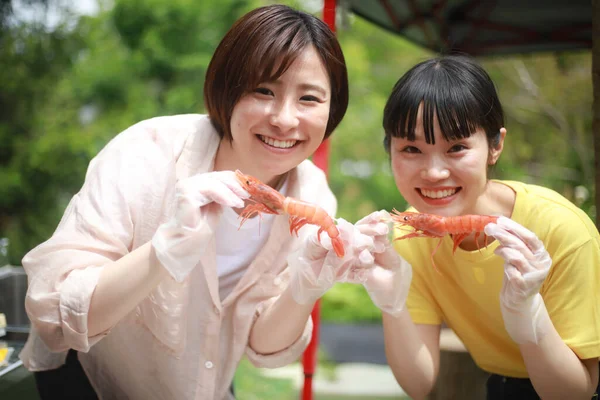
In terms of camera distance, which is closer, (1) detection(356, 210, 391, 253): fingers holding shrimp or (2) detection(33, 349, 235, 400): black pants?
(1) detection(356, 210, 391, 253): fingers holding shrimp

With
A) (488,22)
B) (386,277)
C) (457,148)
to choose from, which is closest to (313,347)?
(386,277)

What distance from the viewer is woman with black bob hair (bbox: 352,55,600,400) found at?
1.85 m

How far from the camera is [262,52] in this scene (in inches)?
75.8

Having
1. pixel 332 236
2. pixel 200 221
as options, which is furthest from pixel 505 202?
pixel 200 221

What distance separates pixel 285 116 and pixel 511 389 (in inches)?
54.0

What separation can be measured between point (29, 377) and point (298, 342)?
3.50 ft

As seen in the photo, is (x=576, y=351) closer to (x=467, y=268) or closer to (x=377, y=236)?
(x=467, y=268)

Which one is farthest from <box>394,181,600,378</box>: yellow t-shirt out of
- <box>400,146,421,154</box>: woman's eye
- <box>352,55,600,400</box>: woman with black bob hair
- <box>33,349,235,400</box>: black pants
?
<box>33,349,235,400</box>: black pants

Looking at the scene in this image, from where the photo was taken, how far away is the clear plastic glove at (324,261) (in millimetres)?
1877

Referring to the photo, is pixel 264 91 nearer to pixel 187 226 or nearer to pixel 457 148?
pixel 187 226

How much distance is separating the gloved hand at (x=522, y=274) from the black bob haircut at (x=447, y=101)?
1.21 ft

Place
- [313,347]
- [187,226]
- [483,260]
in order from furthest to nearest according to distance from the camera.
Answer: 1. [313,347]
2. [483,260]
3. [187,226]

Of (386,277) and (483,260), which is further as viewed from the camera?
(483,260)

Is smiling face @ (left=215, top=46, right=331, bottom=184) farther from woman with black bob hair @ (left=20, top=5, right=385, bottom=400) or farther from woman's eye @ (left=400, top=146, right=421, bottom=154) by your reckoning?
woman's eye @ (left=400, top=146, right=421, bottom=154)
